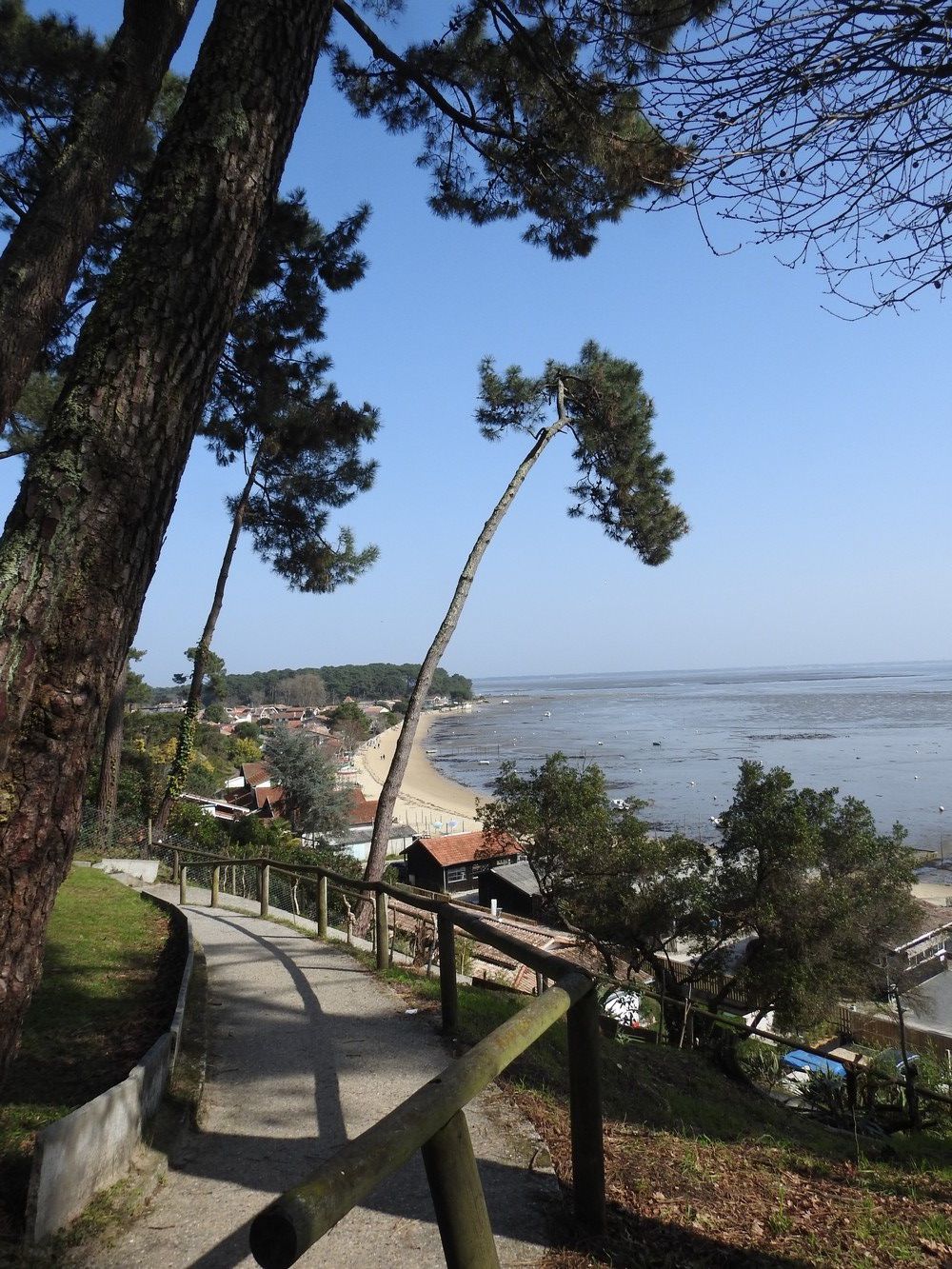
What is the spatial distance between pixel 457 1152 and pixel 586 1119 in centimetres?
101

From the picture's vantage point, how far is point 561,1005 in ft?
7.98

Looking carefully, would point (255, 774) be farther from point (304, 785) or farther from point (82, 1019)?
point (82, 1019)

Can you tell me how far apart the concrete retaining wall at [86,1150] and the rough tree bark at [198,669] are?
1374cm

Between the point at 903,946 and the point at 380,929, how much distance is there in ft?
37.8

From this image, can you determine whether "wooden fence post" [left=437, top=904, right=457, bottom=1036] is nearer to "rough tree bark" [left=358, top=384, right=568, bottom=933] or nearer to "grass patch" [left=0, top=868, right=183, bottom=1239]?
"grass patch" [left=0, top=868, right=183, bottom=1239]

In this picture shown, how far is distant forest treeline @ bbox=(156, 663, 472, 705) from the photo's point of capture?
16012cm

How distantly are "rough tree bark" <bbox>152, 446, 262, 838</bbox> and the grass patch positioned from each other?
8208 mm

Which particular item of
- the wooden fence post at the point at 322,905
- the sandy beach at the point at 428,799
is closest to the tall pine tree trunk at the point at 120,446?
the wooden fence post at the point at 322,905

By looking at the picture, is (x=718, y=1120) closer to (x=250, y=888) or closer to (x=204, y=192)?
(x=204, y=192)

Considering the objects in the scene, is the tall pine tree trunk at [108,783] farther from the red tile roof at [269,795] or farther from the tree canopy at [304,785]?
the red tile roof at [269,795]

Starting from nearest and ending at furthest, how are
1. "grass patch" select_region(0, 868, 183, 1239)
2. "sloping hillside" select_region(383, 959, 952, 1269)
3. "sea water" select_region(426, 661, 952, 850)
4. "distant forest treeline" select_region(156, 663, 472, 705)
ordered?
1. "sloping hillside" select_region(383, 959, 952, 1269)
2. "grass patch" select_region(0, 868, 183, 1239)
3. "sea water" select_region(426, 661, 952, 850)
4. "distant forest treeline" select_region(156, 663, 472, 705)

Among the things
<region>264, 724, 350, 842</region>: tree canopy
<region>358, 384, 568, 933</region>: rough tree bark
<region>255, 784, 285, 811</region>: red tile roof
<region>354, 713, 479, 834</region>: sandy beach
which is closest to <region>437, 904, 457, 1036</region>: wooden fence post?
<region>358, 384, 568, 933</region>: rough tree bark

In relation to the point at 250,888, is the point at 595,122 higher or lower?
higher

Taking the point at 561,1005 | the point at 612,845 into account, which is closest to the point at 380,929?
the point at 561,1005
